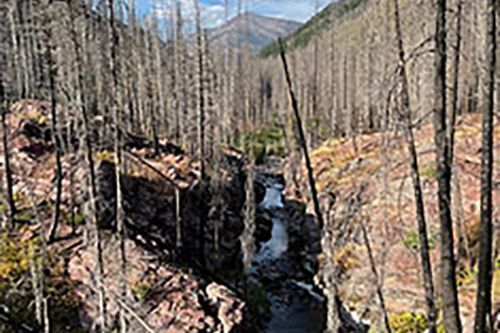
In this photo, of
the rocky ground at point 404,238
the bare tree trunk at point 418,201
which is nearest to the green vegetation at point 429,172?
the rocky ground at point 404,238

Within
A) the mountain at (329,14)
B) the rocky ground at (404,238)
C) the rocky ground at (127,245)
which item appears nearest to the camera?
the rocky ground at (127,245)

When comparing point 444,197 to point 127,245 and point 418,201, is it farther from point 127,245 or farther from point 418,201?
point 127,245

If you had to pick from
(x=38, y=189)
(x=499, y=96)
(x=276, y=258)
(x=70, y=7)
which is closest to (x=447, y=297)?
(x=499, y=96)

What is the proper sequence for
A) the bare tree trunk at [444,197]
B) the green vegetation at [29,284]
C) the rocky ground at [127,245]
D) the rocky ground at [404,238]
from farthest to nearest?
the rocky ground at [404,238] → the rocky ground at [127,245] → the green vegetation at [29,284] → the bare tree trunk at [444,197]

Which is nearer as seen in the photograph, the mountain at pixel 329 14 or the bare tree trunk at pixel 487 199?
the bare tree trunk at pixel 487 199

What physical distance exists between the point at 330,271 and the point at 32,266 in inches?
407

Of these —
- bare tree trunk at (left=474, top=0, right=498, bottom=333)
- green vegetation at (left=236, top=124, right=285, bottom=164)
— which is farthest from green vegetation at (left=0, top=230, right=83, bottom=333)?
green vegetation at (left=236, top=124, right=285, bottom=164)

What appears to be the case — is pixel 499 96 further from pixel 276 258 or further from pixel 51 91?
pixel 276 258

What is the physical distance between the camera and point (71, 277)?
13.5m

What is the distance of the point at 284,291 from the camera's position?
62.8ft

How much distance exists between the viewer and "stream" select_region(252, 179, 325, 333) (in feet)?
53.4

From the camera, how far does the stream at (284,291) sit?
53.4ft

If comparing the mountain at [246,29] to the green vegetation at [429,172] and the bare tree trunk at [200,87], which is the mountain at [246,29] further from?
the green vegetation at [429,172]

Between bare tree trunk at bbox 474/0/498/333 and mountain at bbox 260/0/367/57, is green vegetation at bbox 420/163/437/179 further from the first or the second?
bare tree trunk at bbox 474/0/498/333
